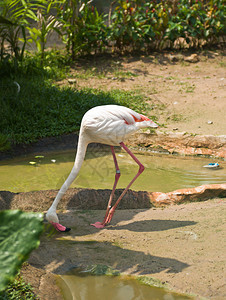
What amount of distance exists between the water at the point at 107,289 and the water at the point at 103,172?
2.27 m

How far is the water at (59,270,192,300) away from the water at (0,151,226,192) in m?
2.27

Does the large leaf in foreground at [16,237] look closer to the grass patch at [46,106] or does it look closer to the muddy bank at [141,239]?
the muddy bank at [141,239]

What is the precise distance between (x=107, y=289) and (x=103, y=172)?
10.1 feet

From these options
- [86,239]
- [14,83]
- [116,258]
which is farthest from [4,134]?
[116,258]

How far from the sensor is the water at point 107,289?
2.85 metres

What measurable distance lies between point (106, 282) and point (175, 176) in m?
2.94

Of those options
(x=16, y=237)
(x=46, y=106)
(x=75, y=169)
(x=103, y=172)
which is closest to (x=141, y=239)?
(x=75, y=169)

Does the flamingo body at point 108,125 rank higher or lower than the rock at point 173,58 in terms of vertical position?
higher

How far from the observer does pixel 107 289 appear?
295 cm

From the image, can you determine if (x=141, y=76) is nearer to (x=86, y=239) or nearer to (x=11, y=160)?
(x=11, y=160)

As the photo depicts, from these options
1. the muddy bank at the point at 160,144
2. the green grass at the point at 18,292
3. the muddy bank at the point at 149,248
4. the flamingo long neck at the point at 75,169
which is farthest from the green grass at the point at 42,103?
the green grass at the point at 18,292

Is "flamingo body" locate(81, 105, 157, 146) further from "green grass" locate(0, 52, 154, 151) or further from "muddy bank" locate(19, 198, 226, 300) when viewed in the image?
"green grass" locate(0, 52, 154, 151)

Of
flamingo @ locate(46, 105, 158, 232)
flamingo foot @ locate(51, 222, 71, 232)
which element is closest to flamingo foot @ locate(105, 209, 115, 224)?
flamingo @ locate(46, 105, 158, 232)

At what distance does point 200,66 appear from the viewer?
420 inches
